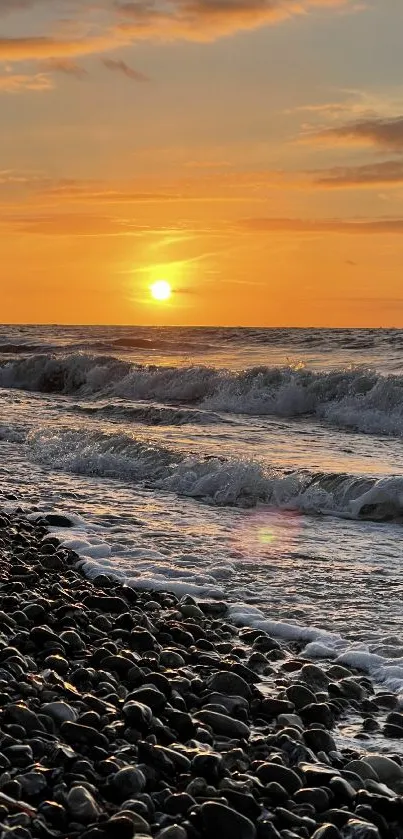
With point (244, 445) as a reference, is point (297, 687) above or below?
below

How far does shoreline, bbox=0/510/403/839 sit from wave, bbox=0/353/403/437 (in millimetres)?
15679

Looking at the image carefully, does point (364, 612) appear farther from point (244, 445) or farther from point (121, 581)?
point (244, 445)

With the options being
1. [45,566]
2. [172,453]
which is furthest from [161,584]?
[172,453]

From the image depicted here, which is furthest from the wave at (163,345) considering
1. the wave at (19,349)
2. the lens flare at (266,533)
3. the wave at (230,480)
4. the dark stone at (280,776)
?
the dark stone at (280,776)

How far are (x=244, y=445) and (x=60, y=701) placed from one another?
1291cm

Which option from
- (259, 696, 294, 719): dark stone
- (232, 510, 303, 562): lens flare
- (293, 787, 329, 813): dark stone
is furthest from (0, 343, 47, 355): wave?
(293, 787, 329, 813): dark stone

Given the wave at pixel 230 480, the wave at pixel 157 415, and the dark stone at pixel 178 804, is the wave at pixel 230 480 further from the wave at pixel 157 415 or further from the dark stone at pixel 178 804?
the dark stone at pixel 178 804

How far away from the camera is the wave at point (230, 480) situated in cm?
1269

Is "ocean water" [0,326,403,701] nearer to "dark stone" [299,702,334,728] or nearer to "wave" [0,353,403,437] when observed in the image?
"wave" [0,353,403,437]

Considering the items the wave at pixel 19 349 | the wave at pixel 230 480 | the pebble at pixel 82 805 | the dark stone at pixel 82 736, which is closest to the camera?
the pebble at pixel 82 805

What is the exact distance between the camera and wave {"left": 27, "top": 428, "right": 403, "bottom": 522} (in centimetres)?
1269

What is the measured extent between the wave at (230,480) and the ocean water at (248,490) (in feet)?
0.08

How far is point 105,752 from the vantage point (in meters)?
4.65

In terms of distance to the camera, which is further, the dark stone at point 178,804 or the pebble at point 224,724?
the pebble at point 224,724
